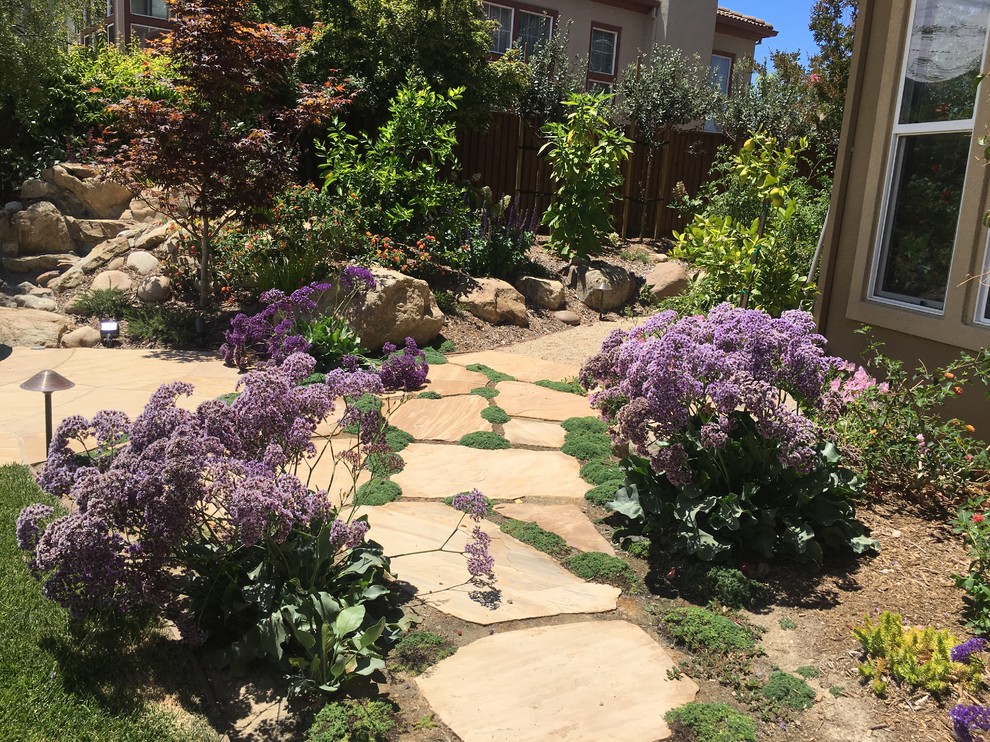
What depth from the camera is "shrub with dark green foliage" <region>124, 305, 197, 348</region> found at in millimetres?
7133

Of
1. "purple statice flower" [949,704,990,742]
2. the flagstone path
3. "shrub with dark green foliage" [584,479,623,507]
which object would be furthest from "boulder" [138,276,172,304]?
"purple statice flower" [949,704,990,742]

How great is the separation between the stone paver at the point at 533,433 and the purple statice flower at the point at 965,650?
2.62 metres

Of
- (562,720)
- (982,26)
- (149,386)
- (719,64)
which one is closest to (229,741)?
(562,720)

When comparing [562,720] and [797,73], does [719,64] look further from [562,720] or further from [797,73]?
[562,720]

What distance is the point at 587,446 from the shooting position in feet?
15.9

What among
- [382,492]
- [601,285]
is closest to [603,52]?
[601,285]

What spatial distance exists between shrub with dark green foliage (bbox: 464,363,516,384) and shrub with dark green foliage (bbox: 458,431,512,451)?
1.42 meters

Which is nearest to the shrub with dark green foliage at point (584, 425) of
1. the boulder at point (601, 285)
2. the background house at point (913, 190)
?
the background house at point (913, 190)

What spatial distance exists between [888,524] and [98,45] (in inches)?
469

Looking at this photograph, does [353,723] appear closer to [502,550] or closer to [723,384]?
[502,550]

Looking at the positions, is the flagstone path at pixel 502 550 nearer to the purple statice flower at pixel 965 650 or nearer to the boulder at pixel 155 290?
the purple statice flower at pixel 965 650

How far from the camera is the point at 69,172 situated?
971cm

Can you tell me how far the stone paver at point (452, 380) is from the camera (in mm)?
5992

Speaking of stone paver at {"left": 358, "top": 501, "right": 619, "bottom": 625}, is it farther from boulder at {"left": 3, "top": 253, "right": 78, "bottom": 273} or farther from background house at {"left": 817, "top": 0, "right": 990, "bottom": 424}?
boulder at {"left": 3, "top": 253, "right": 78, "bottom": 273}
